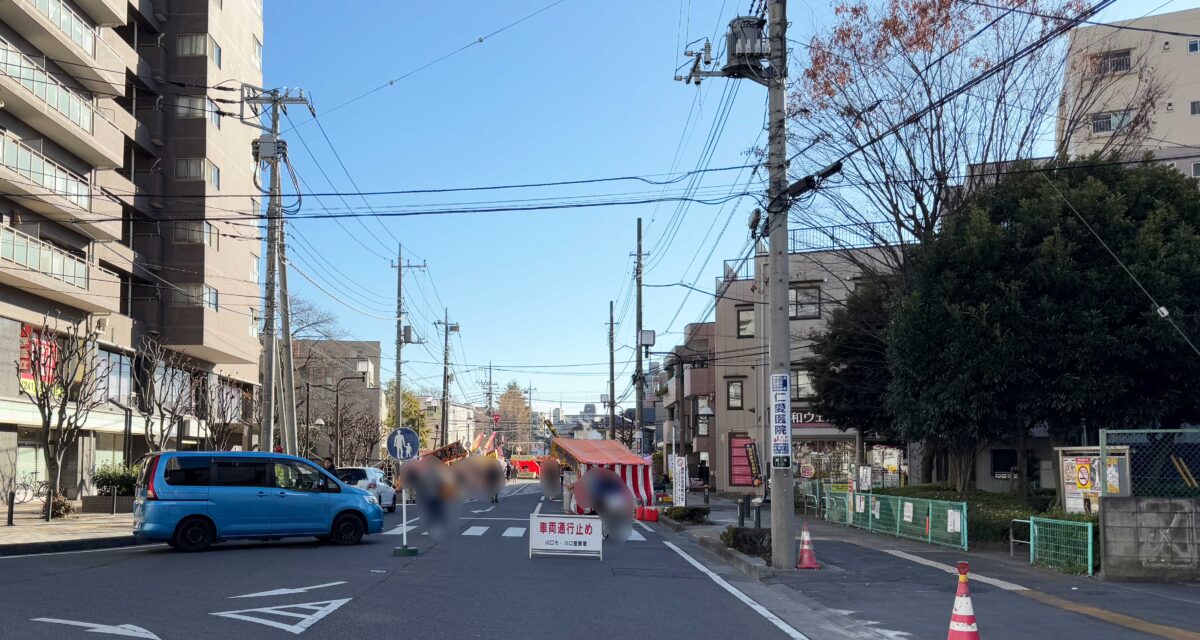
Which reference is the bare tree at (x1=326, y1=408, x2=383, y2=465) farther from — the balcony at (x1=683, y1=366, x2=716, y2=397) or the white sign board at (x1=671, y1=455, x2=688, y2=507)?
the white sign board at (x1=671, y1=455, x2=688, y2=507)

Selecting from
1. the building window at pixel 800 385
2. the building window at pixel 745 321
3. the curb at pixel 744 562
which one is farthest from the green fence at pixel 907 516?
the building window at pixel 745 321

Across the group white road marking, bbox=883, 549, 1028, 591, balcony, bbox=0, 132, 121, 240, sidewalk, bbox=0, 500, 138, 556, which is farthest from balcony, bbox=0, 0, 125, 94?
white road marking, bbox=883, 549, 1028, 591

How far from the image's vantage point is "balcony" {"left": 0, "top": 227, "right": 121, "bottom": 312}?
29.2 m

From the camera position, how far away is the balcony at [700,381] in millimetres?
59438

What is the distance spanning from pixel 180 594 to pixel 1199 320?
57.6 feet

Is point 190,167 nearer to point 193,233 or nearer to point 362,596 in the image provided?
point 193,233

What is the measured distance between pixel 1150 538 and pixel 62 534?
19695mm

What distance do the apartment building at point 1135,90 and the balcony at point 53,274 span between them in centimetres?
2874

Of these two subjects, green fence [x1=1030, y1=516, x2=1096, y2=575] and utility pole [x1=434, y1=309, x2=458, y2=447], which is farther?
utility pole [x1=434, y1=309, x2=458, y2=447]

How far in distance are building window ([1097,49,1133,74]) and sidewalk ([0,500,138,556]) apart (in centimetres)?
2405

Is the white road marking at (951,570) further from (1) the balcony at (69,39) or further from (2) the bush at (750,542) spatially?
(1) the balcony at (69,39)

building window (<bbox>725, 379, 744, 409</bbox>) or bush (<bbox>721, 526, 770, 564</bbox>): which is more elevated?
building window (<bbox>725, 379, 744, 409</bbox>)

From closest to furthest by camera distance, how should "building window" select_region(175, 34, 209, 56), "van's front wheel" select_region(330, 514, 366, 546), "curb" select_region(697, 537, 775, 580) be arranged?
"curb" select_region(697, 537, 775, 580)
"van's front wheel" select_region(330, 514, 366, 546)
"building window" select_region(175, 34, 209, 56)

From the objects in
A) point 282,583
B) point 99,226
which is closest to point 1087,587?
point 282,583
